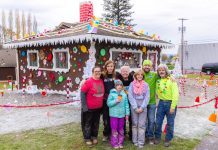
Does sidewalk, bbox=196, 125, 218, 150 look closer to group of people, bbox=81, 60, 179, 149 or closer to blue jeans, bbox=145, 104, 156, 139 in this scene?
group of people, bbox=81, 60, 179, 149

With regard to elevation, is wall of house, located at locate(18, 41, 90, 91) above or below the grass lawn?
above

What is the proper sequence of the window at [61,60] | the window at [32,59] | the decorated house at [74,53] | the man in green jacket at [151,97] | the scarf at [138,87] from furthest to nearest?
the window at [32,59], the window at [61,60], the decorated house at [74,53], the man in green jacket at [151,97], the scarf at [138,87]

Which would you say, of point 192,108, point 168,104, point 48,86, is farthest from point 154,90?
point 48,86

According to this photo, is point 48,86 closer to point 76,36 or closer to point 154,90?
point 76,36

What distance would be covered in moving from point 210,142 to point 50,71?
889 centimetres

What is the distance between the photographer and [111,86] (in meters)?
5.04

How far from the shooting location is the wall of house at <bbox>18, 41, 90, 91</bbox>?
10875mm

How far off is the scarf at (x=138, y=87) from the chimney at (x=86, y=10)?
988cm

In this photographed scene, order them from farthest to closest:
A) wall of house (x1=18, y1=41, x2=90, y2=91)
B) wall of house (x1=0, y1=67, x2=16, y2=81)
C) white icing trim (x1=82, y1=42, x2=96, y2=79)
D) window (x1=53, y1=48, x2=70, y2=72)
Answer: wall of house (x1=0, y1=67, x2=16, y2=81) → window (x1=53, y1=48, x2=70, y2=72) → wall of house (x1=18, y1=41, x2=90, y2=91) → white icing trim (x1=82, y1=42, x2=96, y2=79)

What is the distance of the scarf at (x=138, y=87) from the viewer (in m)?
4.89

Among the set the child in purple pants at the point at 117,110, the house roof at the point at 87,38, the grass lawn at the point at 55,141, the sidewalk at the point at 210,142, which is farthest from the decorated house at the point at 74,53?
the sidewalk at the point at 210,142

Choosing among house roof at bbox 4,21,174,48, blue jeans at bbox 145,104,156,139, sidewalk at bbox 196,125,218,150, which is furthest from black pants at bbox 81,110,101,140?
house roof at bbox 4,21,174,48

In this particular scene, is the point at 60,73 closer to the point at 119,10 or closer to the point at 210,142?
the point at 210,142

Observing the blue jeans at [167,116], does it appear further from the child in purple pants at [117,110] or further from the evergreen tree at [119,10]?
the evergreen tree at [119,10]
